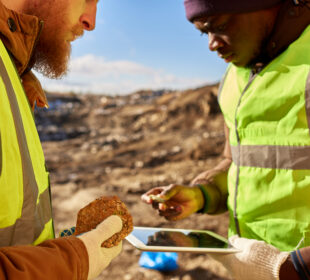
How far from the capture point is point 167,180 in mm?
6961

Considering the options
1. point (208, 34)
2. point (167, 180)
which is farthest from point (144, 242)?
point (167, 180)

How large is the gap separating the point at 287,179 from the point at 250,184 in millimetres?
237

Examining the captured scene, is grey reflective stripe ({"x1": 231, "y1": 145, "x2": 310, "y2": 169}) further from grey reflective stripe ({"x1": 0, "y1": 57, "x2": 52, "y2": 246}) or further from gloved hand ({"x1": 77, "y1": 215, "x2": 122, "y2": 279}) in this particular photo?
grey reflective stripe ({"x1": 0, "y1": 57, "x2": 52, "y2": 246})

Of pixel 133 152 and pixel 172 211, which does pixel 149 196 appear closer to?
pixel 172 211

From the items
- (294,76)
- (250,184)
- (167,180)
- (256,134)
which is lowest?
(167,180)

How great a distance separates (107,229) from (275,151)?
38.1 inches

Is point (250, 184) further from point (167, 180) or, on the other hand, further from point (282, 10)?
point (167, 180)

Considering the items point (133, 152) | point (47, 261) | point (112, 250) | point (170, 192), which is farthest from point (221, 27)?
point (133, 152)

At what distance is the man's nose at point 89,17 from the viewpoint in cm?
173

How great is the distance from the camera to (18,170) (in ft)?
3.47

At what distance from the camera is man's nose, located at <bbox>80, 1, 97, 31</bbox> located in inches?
68.1

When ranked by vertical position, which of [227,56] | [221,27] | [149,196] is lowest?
[149,196]

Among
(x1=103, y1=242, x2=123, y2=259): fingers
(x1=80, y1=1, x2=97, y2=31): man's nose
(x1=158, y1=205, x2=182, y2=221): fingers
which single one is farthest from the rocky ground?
(x1=80, y1=1, x2=97, y2=31): man's nose

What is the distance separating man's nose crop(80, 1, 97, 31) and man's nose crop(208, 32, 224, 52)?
0.70 m
